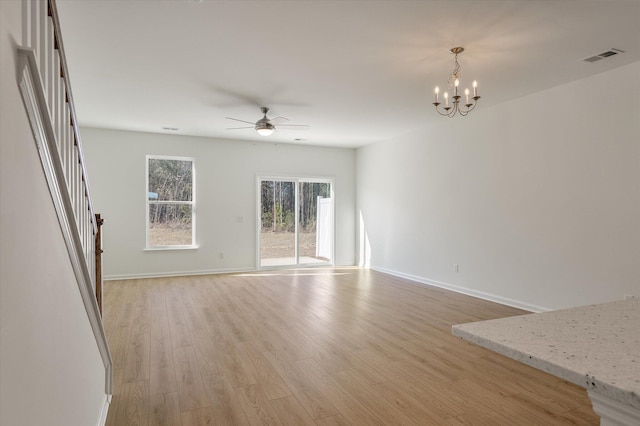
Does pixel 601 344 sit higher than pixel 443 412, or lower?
higher

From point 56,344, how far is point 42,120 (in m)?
0.83

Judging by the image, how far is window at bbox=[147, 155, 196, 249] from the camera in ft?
22.9

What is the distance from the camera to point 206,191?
7.25 m

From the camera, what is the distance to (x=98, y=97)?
4766mm

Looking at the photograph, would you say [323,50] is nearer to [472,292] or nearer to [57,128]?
[57,128]

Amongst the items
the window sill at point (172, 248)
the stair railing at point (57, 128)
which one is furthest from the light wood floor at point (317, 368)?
the window sill at point (172, 248)

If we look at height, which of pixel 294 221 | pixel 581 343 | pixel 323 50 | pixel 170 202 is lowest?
pixel 581 343

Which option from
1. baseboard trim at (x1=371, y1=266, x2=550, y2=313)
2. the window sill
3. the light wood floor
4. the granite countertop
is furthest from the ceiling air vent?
the window sill

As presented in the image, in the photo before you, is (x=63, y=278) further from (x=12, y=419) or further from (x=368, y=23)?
(x=368, y=23)

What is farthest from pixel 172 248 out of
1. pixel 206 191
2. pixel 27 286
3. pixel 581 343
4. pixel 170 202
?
pixel 581 343

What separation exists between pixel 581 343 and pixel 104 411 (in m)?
2.51

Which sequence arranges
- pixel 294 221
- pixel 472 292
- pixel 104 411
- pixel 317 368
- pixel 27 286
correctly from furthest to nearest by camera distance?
pixel 294 221 < pixel 472 292 < pixel 317 368 < pixel 104 411 < pixel 27 286

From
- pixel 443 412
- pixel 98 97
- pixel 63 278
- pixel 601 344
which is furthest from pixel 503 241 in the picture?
pixel 98 97

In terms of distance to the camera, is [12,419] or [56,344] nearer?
[12,419]
